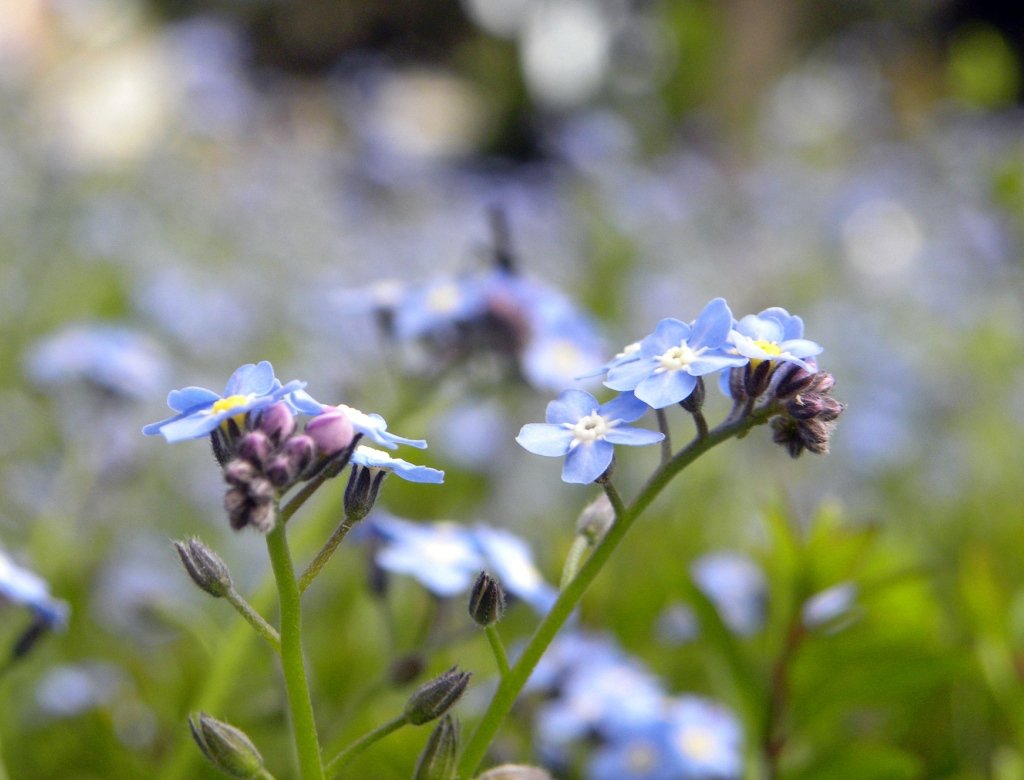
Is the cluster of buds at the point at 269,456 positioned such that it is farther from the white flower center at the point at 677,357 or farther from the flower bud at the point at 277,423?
the white flower center at the point at 677,357

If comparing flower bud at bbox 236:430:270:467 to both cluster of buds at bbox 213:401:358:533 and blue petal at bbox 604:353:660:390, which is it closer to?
cluster of buds at bbox 213:401:358:533

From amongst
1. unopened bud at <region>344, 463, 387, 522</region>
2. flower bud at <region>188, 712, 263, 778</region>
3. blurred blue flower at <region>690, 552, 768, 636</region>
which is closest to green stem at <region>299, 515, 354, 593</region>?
unopened bud at <region>344, 463, 387, 522</region>

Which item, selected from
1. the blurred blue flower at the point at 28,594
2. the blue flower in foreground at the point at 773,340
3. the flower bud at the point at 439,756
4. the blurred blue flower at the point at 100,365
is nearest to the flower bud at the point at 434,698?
the flower bud at the point at 439,756

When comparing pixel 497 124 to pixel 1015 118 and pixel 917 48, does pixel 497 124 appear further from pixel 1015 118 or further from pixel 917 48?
pixel 1015 118

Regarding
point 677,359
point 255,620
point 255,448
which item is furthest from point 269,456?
point 677,359

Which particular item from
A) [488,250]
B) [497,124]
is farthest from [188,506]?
[497,124]

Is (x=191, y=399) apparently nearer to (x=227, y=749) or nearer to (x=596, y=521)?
(x=227, y=749)

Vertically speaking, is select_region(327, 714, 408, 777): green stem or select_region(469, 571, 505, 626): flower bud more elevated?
select_region(469, 571, 505, 626): flower bud
